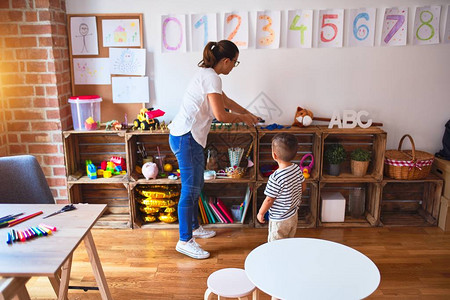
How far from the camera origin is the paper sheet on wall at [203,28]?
317 centimetres

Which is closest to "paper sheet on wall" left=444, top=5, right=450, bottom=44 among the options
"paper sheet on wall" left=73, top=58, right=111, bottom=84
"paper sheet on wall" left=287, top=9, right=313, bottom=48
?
"paper sheet on wall" left=287, top=9, right=313, bottom=48

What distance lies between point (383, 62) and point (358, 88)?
0.89ft

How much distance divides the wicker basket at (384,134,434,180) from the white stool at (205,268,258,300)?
5.92ft

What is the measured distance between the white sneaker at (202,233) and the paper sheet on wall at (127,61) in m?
1.31

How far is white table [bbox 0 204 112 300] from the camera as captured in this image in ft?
4.46

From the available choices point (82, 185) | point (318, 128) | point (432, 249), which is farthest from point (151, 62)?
point (432, 249)

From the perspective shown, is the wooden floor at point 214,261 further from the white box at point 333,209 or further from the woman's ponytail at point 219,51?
the woman's ponytail at point 219,51

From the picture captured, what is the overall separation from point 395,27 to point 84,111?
248 cm

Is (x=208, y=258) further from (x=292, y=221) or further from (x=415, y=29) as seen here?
(x=415, y=29)

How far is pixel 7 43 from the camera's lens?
300 cm

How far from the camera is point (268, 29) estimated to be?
3.17m

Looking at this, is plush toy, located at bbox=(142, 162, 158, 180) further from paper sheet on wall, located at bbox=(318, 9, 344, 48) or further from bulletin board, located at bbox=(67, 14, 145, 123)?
paper sheet on wall, located at bbox=(318, 9, 344, 48)

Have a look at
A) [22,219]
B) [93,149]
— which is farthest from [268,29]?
[22,219]

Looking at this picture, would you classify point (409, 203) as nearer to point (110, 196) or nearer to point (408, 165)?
point (408, 165)
